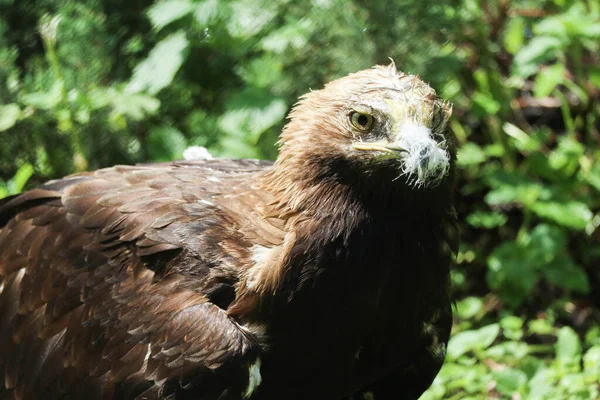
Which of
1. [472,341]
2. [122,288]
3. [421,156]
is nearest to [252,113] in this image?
[472,341]

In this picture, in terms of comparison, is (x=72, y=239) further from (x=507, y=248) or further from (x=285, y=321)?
(x=507, y=248)

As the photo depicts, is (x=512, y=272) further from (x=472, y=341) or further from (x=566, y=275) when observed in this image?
(x=472, y=341)

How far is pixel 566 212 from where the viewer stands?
550 cm

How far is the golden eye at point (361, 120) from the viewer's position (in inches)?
128

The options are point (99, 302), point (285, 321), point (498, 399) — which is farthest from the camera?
point (498, 399)

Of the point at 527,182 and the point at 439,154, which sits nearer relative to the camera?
the point at 439,154

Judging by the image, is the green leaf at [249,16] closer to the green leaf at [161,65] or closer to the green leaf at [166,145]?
the green leaf at [161,65]

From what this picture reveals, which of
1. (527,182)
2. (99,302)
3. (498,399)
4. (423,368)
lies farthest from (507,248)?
(99,302)

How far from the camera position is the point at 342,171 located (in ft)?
10.8

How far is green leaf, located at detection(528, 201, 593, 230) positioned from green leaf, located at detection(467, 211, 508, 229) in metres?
0.45

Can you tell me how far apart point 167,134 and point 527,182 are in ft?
7.81

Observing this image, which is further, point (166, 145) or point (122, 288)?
point (166, 145)

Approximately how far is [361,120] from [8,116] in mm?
3596

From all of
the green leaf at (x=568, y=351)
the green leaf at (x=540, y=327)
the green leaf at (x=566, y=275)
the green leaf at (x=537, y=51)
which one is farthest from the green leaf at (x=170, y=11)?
the green leaf at (x=568, y=351)
